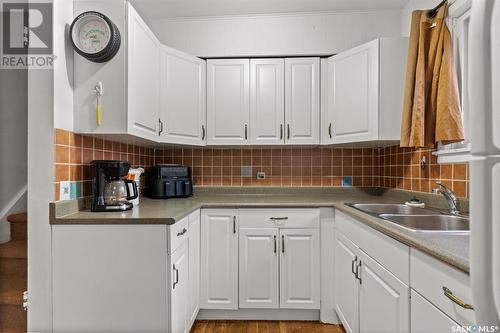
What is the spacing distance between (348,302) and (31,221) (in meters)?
1.85

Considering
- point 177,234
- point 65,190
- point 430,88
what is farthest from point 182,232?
point 430,88

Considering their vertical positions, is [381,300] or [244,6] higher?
[244,6]

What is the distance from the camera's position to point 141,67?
178cm

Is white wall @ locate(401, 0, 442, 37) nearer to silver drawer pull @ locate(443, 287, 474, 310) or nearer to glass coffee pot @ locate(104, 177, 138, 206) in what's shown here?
silver drawer pull @ locate(443, 287, 474, 310)

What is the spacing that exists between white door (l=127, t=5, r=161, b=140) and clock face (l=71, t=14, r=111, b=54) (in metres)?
0.13

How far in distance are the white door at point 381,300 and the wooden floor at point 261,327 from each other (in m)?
0.56

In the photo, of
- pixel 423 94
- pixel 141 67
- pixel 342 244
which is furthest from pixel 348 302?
pixel 141 67

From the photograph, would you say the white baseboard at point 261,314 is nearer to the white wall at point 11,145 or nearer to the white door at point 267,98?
the white door at point 267,98

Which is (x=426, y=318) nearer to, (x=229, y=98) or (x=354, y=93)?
(x=354, y=93)

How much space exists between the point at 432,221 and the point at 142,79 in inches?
77.7

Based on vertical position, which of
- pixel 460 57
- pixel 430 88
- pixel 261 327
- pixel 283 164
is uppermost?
pixel 460 57

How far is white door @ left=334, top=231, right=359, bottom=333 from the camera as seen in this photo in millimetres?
1609

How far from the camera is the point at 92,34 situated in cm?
153

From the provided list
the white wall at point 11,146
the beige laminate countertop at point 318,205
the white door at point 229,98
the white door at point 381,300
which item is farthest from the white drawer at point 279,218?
the white wall at point 11,146
